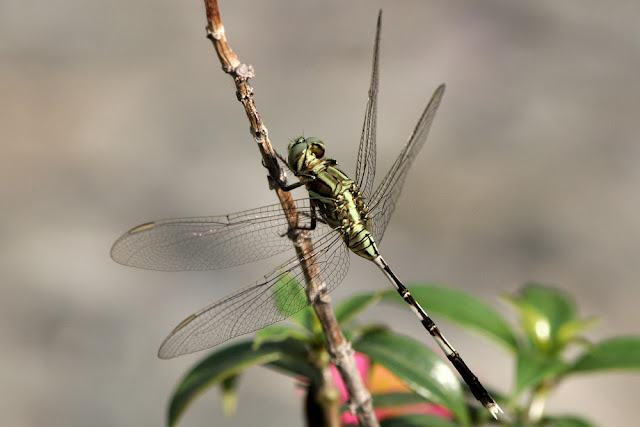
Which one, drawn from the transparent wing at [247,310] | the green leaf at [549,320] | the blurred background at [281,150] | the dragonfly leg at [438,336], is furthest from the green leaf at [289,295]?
the blurred background at [281,150]

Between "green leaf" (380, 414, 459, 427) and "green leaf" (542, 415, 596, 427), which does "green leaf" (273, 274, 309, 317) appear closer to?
"green leaf" (380, 414, 459, 427)

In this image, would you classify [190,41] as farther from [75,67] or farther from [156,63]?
[75,67]

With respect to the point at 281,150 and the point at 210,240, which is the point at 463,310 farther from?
the point at 281,150

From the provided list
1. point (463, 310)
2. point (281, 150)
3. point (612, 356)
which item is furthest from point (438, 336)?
point (281, 150)

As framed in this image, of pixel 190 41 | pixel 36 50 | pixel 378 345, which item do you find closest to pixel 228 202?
pixel 190 41

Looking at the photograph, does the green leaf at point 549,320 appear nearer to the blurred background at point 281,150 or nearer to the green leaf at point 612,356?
the green leaf at point 612,356
